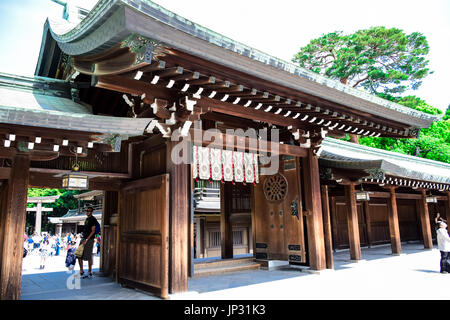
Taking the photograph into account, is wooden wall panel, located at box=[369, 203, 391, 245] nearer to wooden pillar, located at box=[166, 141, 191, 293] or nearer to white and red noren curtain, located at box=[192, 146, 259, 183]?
white and red noren curtain, located at box=[192, 146, 259, 183]

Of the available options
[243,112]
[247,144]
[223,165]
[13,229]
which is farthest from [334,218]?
[13,229]

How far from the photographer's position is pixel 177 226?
551cm

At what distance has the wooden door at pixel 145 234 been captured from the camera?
542 cm

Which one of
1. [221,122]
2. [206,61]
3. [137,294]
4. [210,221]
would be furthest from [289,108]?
[210,221]

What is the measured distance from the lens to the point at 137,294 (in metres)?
5.74

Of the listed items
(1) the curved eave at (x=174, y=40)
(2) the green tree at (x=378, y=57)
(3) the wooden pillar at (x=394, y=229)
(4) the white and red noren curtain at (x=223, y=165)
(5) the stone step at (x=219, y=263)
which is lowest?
(5) the stone step at (x=219, y=263)

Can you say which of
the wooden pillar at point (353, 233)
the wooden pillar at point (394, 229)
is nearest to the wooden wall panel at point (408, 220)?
the wooden pillar at point (394, 229)

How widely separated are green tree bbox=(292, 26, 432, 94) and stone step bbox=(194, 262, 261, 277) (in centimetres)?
1926

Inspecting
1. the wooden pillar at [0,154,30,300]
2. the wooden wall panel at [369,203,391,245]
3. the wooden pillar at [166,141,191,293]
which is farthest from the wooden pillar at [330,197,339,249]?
the wooden pillar at [0,154,30,300]

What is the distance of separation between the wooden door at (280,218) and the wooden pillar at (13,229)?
586 centimetres

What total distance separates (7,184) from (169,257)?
9.80 feet

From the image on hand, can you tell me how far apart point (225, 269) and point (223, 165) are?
2695 millimetres

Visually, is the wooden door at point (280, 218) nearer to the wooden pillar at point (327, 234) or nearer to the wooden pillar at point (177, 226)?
the wooden pillar at point (327, 234)

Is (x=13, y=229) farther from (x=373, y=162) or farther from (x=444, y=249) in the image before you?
(x=444, y=249)
